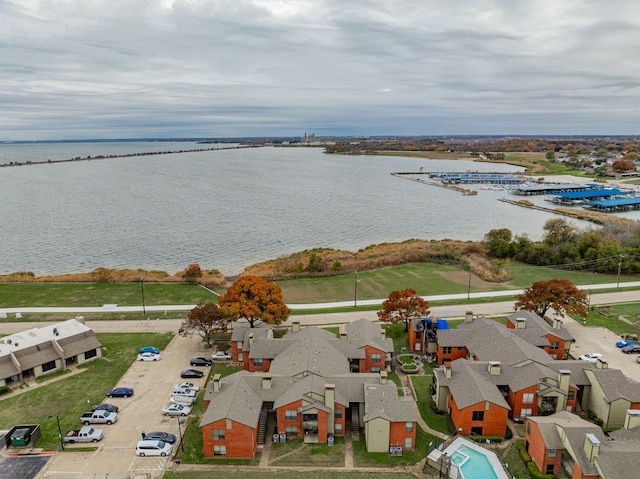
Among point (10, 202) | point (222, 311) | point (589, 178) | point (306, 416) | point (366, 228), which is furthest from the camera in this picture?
point (589, 178)

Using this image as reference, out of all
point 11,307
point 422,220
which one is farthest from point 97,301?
point 422,220

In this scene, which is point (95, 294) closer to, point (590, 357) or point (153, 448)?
point (153, 448)

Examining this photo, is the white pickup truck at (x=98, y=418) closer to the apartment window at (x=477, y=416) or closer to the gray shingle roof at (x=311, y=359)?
the gray shingle roof at (x=311, y=359)

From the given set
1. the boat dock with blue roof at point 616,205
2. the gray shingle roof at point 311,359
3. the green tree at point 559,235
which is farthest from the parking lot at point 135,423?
the boat dock with blue roof at point 616,205

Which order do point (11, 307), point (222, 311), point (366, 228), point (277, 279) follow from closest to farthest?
1. point (222, 311)
2. point (11, 307)
3. point (277, 279)
4. point (366, 228)

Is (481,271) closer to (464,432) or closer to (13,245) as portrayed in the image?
(464,432)

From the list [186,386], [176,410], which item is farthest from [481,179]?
[176,410]

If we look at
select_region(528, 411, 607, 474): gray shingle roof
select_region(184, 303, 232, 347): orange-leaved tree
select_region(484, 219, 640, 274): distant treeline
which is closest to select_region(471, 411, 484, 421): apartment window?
select_region(528, 411, 607, 474): gray shingle roof
